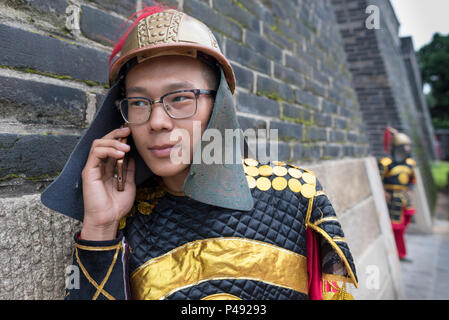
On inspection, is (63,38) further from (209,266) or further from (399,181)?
(399,181)

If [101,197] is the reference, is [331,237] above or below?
below

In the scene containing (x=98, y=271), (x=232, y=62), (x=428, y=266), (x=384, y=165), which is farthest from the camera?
(x=384, y=165)

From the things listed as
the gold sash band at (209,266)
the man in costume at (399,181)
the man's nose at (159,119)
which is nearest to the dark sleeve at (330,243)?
the gold sash band at (209,266)

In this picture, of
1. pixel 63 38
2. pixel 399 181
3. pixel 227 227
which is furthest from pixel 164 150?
pixel 399 181

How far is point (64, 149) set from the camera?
4.38ft

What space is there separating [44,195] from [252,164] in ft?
2.86

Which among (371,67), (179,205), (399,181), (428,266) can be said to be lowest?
(428,266)

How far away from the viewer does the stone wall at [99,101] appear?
3.83 feet

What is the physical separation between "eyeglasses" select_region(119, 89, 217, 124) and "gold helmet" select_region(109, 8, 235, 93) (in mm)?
145

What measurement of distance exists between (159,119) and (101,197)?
0.35 metres

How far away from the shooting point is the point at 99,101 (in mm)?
1478

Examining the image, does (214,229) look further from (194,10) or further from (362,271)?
(362,271)

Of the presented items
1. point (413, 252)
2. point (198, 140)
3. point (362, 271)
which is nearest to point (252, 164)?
point (198, 140)

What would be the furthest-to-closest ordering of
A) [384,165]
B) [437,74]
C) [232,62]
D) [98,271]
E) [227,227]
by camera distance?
[437,74]
[384,165]
[232,62]
[227,227]
[98,271]
